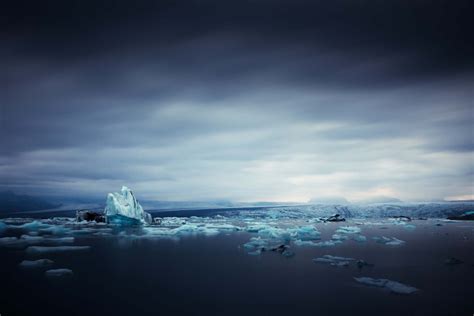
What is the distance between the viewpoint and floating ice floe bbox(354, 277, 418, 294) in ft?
28.3

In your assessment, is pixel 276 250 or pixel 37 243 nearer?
pixel 276 250

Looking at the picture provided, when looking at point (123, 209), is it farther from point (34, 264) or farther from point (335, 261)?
point (335, 261)

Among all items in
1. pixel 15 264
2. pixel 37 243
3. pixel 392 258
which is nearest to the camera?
pixel 15 264

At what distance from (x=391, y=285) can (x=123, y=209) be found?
29.5 metres

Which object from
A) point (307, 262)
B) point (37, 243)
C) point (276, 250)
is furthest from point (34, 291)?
point (37, 243)

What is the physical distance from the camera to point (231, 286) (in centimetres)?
950

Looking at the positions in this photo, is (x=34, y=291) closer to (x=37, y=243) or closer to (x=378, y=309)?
(x=378, y=309)

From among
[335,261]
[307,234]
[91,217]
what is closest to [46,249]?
[335,261]

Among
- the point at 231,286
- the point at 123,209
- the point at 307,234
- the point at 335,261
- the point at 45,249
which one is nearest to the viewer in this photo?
the point at 231,286

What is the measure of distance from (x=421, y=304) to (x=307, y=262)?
18.7 ft

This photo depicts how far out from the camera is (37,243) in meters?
18.9

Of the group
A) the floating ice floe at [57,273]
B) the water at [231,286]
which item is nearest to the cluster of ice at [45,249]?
the water at [231,286]

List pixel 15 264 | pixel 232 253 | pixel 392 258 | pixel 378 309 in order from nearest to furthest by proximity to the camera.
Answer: pixel 378 309, pixel 15 264, pixel 392 258, pixel 232 253

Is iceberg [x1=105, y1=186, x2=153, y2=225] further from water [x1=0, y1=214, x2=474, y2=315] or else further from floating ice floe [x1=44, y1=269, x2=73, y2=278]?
floating ice floe [x1=44, y1=269, x2=73, y2=278]
